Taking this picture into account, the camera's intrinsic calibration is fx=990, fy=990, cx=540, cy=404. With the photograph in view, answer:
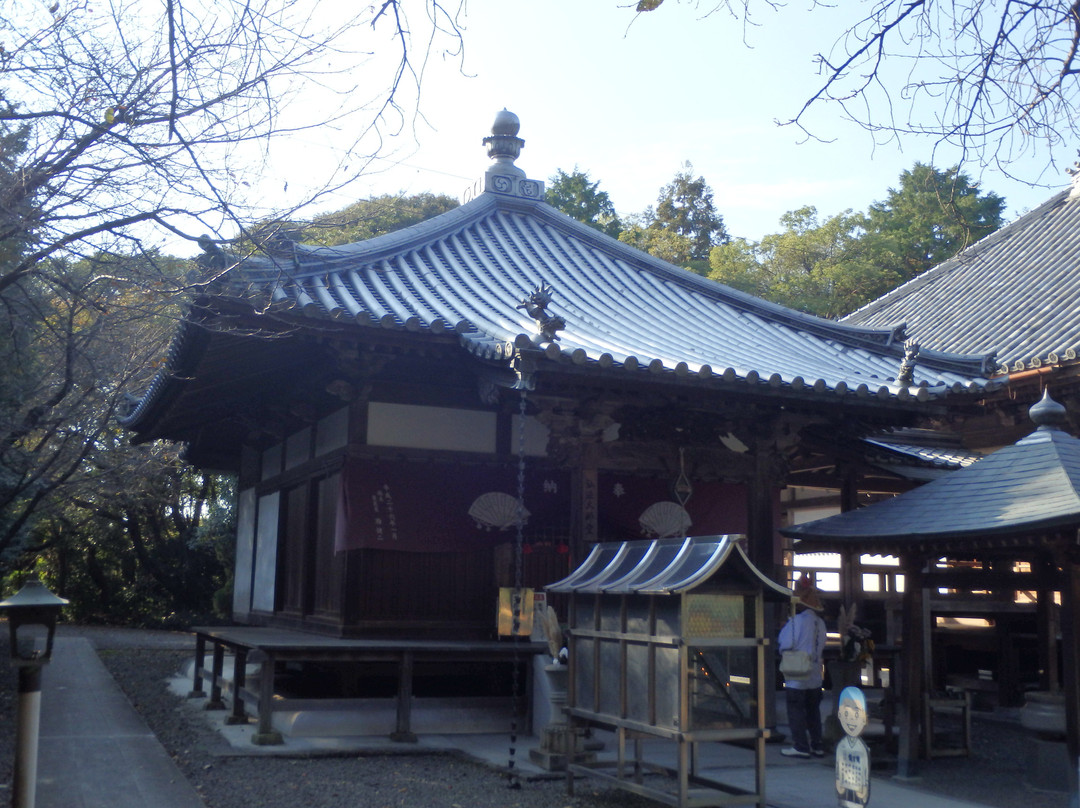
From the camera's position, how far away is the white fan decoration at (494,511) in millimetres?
10180

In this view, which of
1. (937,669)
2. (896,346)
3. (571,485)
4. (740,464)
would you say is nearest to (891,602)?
(937,669)

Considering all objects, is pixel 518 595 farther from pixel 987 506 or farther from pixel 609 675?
pixel 987 506

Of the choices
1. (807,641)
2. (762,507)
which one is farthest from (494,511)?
(807,641)

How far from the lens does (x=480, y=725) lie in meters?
9.77

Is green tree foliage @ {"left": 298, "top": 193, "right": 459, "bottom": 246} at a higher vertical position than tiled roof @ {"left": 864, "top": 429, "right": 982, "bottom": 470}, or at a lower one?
higher

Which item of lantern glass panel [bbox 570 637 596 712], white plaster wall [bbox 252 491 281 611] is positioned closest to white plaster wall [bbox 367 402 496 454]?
lantern glass panel [bbox 570 637 596 712]

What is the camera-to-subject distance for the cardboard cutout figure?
5.65 m

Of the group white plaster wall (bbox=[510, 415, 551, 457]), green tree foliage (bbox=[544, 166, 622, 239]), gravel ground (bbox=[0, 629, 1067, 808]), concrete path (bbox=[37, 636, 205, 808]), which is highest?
green tree foliage (bbox=[544, 166, 622, 239])

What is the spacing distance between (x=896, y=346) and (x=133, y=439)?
11.2 metres

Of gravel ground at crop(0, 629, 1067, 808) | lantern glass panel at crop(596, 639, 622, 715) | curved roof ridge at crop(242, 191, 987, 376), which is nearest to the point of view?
lantern glass panel at crop(596, 639, 622, 715)

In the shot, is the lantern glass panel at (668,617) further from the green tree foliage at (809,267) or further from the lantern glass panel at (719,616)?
the green tree foliage at (809,267)

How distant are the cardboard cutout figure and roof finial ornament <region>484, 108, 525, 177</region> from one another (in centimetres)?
1091

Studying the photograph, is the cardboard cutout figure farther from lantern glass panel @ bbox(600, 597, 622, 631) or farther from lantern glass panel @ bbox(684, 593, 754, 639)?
lantern glass panel @ bbox(600, 597, 622, 631)

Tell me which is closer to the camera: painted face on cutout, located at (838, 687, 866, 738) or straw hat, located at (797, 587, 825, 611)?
painted face on cutout, located at (838, 687, 866, 738)
